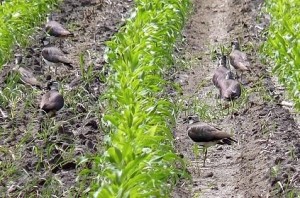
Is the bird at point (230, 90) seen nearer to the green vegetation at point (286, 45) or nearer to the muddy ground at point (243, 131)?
the muddy ground at point (243, 131)

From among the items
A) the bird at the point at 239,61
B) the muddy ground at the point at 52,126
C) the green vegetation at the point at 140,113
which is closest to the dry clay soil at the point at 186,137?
the muddy ground at the point at 52,126

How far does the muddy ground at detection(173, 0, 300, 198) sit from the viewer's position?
16.2 feet

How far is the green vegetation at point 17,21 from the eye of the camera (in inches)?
263

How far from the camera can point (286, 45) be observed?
6594 mm

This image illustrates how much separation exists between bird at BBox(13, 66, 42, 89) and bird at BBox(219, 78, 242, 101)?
1461mm

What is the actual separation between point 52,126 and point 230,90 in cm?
160

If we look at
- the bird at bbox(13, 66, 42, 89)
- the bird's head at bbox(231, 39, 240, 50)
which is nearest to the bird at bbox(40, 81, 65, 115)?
the bird at bbox(13, 66, 42, 89)

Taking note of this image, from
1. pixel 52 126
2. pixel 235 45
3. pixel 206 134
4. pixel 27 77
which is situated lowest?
pixel 52 126

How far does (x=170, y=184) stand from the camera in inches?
190

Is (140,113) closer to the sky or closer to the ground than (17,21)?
closer to the ground

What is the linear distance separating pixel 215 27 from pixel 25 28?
266cm

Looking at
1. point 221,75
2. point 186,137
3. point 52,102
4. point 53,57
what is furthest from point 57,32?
point 186,137

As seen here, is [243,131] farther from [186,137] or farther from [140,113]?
[140,113]

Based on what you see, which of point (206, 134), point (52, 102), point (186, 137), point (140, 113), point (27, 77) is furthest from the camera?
point (27, 77)
